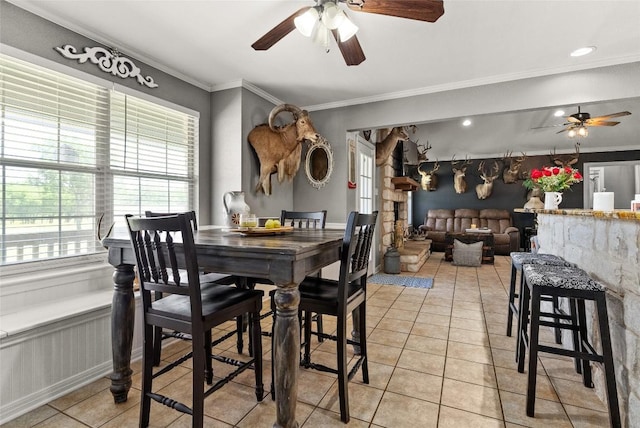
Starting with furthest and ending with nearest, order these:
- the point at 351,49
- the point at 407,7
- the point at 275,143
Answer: the point at 275,143
the point at 351,49
the point at 407,7

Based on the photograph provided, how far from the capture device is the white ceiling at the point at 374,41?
227 centimetres

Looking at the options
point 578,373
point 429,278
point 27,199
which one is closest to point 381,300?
point 429,278

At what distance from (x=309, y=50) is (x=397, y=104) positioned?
150 centimetres

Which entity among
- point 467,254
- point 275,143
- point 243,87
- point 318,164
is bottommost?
point 467,254

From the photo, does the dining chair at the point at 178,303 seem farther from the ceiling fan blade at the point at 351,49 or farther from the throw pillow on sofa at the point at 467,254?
the throw pillow on sofa at the point at 467,254

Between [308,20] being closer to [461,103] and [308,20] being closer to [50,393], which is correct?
[461,103]

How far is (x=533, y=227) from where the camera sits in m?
7.77

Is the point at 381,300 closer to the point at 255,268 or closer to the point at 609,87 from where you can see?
the point at 255,268

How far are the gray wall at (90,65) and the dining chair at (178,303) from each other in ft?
5.72

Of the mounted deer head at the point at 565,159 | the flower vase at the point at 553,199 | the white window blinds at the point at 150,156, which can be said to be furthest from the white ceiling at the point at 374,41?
the mounted deer head at the point at 565,159

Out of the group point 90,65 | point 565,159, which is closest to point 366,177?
point 90,65

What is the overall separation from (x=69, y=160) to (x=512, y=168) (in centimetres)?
874

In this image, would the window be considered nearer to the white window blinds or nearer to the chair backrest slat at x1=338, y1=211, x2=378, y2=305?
the white window blinds

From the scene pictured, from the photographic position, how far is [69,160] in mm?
2428
